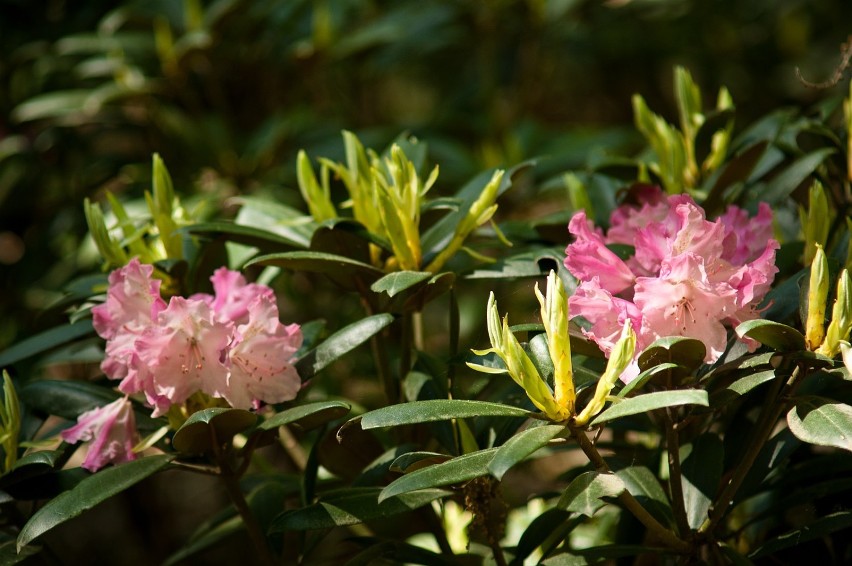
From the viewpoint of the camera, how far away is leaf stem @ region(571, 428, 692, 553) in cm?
93

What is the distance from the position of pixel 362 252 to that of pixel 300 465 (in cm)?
56

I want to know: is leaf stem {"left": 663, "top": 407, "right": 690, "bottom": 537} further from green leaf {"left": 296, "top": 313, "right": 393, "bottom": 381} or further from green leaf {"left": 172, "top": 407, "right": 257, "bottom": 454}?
green leaf {"left": 172, "top": 407, "right": 257, "bottom": 454}

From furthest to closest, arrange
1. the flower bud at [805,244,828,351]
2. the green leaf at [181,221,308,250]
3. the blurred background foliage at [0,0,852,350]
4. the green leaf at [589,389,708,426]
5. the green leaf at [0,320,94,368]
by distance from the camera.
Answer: the blurred background foliage at [0,0,852,350] < the green leaf at [0,320,94,368] < the green leaf at [181,221,308,250] < the flower bud at [805,244,828,351] < the green leaf at [589,389,708,426]

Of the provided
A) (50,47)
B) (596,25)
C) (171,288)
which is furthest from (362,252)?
(596,25)

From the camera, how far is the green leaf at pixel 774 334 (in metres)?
0.88

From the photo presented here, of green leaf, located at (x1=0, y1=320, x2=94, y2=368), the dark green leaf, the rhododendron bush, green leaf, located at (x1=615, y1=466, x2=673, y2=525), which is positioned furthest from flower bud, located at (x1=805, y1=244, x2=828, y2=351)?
green leaf, located at (x1=0, y1=320, x2=94, y2=368)

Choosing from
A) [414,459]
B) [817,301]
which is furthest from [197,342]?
[817,301]

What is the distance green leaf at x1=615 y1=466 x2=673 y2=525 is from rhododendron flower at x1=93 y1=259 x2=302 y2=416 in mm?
375

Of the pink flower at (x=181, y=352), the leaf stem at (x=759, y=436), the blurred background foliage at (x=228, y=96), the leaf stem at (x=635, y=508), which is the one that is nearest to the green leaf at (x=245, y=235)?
the pink flower at (x=181, y=352)

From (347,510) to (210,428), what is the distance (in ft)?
0.54

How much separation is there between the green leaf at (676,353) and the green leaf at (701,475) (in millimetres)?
156

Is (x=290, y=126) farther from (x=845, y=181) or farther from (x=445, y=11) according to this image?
(x=845, y=181)

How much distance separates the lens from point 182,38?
207cm

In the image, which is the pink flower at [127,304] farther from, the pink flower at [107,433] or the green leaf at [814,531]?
the green leaf at [814,531]
